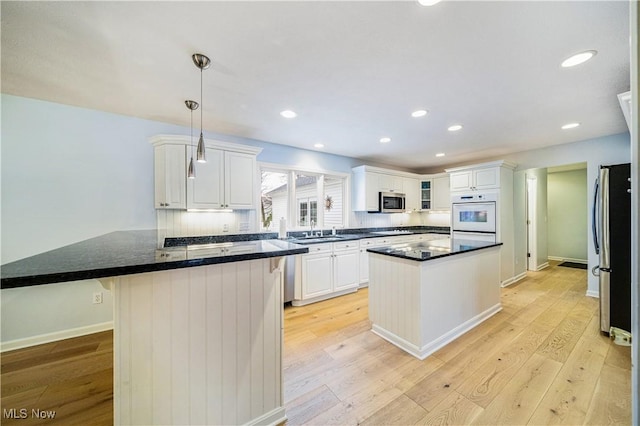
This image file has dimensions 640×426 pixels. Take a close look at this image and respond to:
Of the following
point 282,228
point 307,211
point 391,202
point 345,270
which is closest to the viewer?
point 282,228

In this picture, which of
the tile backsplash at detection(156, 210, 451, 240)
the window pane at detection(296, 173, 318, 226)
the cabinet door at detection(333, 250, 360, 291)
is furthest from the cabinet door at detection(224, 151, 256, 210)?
the cabinet door at detection(333, 250, 360, 291)

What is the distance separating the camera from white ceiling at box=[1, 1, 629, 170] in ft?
4.65

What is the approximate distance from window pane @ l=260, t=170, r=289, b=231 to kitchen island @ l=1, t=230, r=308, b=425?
94.9 inches

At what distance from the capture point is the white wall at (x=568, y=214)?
19.2ft

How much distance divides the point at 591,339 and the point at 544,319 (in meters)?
0.48

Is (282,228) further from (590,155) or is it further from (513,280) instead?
(590,155)

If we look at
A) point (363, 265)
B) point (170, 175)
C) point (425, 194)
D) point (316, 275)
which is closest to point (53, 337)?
point (170, 175)

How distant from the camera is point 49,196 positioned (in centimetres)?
257

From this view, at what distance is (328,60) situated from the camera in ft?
5.98

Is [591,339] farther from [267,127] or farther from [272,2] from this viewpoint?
[267,127]

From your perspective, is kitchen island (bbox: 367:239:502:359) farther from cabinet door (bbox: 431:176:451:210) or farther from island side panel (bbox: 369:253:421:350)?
Answer: cabinet door (bbox: 431:176:451:210)

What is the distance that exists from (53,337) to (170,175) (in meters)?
2.08

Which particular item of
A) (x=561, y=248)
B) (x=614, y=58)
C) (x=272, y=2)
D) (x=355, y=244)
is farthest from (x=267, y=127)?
(x=561, y=248)

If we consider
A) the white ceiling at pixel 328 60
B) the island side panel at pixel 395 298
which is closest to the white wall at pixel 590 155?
the white ceiling at pixel 328 60
